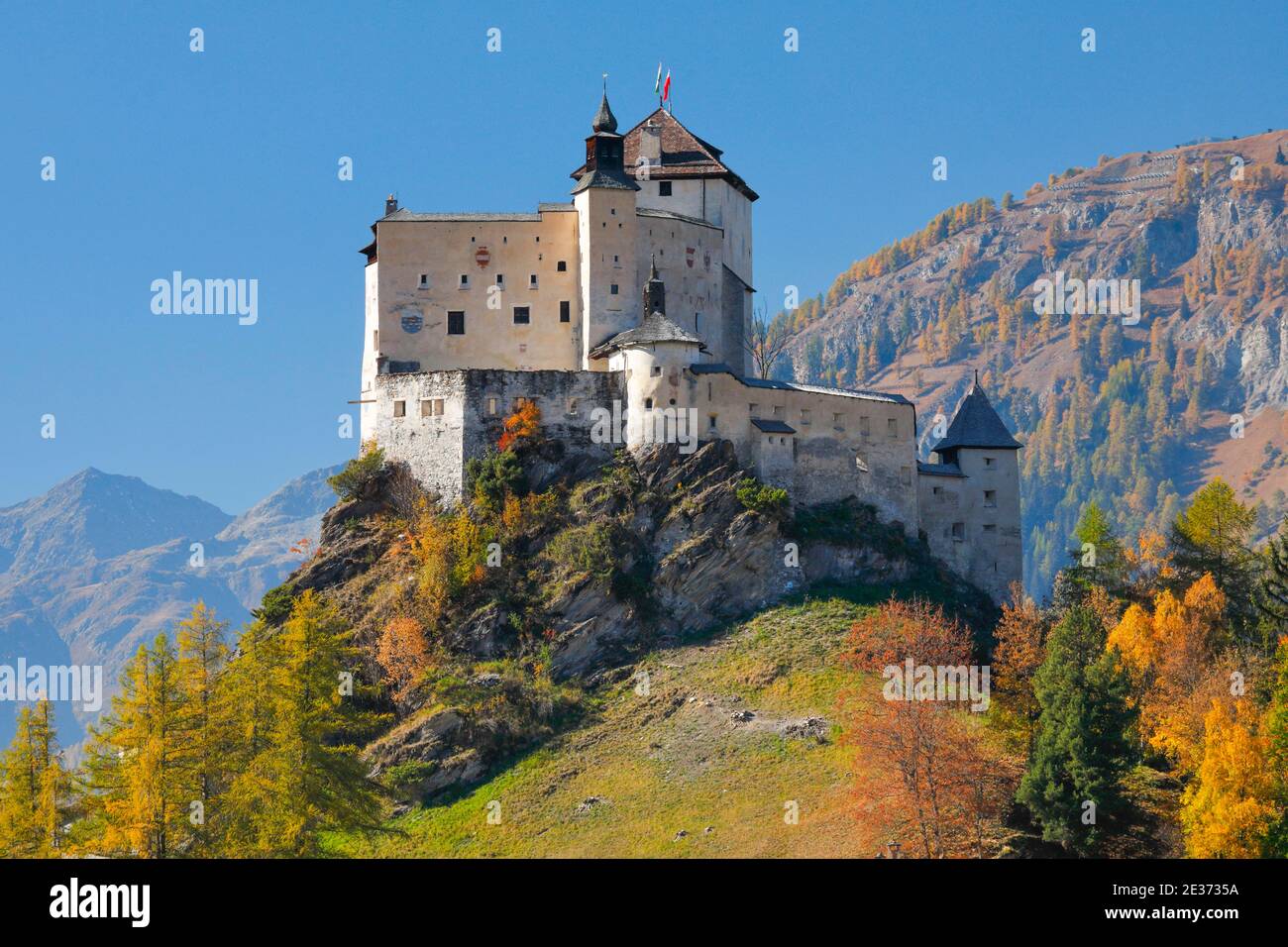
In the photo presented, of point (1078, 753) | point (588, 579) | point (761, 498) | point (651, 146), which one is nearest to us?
point (1078, 753)

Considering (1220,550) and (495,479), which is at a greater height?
(495,479)

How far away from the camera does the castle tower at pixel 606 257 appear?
98.0 m

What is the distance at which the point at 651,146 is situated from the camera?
10625 cm

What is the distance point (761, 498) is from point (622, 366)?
9598mm

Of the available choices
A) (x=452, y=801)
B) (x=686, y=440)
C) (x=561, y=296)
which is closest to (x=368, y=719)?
(x=452, y=801)

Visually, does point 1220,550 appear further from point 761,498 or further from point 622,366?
point 622,366

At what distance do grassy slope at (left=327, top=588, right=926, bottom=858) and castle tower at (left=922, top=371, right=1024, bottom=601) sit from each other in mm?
9831

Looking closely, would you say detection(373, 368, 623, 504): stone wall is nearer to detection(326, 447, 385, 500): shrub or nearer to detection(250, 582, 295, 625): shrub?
detection(326, 447, 385, 500): shrub

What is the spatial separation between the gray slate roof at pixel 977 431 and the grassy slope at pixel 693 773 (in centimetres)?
1389

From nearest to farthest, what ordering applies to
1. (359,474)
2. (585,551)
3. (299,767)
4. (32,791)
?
(299,767) → (32,791) → (585,551) → (359,474)
